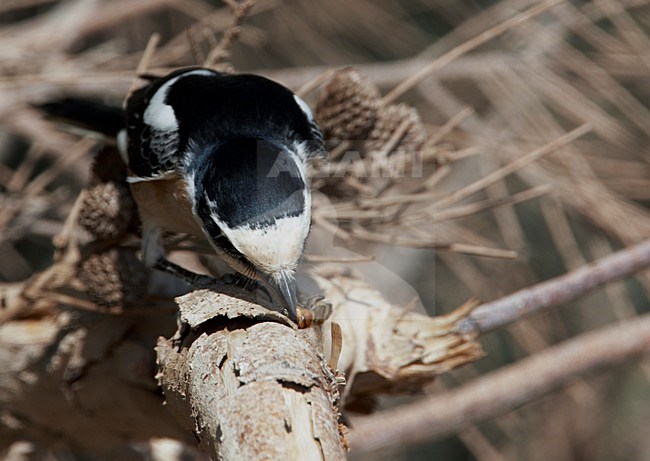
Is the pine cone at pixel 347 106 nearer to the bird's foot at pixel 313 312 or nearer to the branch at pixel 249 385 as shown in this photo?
the bird's foot at pixel 313 312

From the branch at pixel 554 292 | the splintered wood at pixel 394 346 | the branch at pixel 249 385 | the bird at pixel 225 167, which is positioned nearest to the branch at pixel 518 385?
the branch at pixel 554 292

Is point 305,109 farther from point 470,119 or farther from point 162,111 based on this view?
point 470,119

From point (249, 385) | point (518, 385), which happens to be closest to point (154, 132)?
point (249, 385)

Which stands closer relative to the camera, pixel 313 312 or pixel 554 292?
pixel 313 312

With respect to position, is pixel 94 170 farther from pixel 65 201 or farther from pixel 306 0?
pixel 306 0

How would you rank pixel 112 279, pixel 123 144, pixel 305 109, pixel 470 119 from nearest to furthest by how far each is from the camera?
pixel 112 279 < pixel 305 109 < pixel 123 144 < pixel 470 119

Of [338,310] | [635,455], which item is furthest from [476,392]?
[635,455]
